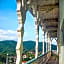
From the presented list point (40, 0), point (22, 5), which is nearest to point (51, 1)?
point (40, 0)

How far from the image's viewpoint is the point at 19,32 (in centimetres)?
345

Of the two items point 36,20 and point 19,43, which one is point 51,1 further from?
point 19,43

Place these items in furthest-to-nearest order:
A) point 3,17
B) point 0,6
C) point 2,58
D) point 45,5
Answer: point 0,6, point 3,17, point 2,58, point 45,5

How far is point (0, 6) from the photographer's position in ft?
129

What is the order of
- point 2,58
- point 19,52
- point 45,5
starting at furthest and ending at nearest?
point 2,58 < point 45,5 < point 19,52

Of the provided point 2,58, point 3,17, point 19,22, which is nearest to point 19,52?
point 19,22

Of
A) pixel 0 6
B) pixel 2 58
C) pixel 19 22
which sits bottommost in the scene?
pixel 2 58

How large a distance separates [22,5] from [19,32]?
67 centimetres

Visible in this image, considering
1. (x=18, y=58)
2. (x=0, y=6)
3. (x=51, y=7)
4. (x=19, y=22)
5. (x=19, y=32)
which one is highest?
(x=0, y=6)

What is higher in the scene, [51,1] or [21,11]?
[51,1]

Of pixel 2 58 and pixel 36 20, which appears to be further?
pixel 2 58

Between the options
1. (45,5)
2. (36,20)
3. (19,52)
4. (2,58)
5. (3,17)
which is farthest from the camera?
(3,17)

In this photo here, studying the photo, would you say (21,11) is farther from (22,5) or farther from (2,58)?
(2,58)

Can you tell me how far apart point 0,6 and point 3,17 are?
586 centimetres
